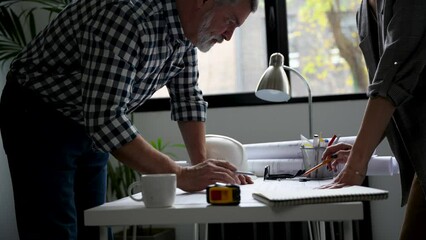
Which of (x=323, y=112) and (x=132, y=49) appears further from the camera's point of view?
(x=323, y=112)

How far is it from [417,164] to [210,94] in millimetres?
2287

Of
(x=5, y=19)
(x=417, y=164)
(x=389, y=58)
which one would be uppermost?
(x=5, y=19)

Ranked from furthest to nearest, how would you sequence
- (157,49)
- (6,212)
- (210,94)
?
(210,94), (6,212), (157,49)

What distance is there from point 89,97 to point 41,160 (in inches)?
10.1

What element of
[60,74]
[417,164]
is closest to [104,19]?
[60,74]

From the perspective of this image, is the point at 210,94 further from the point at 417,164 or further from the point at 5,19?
the point at 417,164

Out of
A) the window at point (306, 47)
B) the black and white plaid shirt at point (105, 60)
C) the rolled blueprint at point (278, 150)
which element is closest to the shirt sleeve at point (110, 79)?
the black and white plaid shirt at point (105, 60)

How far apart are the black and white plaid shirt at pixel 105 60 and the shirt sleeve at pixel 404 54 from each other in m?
0.54

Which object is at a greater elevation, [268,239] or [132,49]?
[132,49]

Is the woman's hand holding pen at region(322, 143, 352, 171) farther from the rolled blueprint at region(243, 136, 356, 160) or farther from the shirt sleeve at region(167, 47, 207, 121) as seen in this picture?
the shirt sleeve at region(167, 47, 207, 121)

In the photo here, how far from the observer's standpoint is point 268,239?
3021mm

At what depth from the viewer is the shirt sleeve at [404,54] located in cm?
125

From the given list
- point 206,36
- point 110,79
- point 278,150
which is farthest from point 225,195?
point 278,150

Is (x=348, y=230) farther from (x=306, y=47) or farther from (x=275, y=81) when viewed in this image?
(x=306, y=47)
